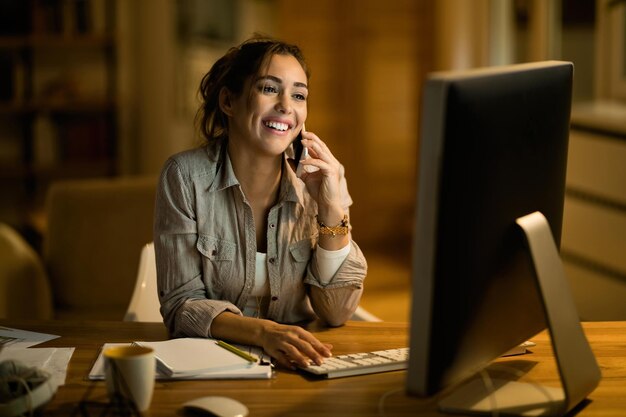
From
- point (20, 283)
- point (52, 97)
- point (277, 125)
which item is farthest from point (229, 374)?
point (52, 97)

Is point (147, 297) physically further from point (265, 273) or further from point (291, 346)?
point (291, 346)

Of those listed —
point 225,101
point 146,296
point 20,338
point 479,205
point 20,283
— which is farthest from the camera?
point 20,283

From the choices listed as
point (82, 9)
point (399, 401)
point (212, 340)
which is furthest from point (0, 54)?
point (399, 401)

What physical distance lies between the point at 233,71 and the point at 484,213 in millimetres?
859

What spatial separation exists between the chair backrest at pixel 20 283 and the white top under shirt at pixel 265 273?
4.54 ft

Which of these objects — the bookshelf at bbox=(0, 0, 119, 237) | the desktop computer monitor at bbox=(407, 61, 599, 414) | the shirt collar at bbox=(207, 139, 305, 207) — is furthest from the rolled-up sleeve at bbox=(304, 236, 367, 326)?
the bookshelf at bbox=(0, 0, 119, 237)

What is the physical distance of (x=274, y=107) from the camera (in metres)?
1.97

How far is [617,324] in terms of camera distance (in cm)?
198

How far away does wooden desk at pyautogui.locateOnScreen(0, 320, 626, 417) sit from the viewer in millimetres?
1475

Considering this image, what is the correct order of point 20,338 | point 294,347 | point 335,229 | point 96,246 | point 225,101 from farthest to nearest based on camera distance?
point 96,246, point 225,101, point 335,229, point 20,338, point 294,347

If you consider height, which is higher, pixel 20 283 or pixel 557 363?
pixel 557 363

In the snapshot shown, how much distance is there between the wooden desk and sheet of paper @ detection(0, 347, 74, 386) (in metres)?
0.02

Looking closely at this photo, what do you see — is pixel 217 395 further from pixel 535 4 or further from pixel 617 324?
pixel 535 4

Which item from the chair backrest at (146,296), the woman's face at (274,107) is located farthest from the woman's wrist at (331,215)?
the chair backrest at (146,296)
